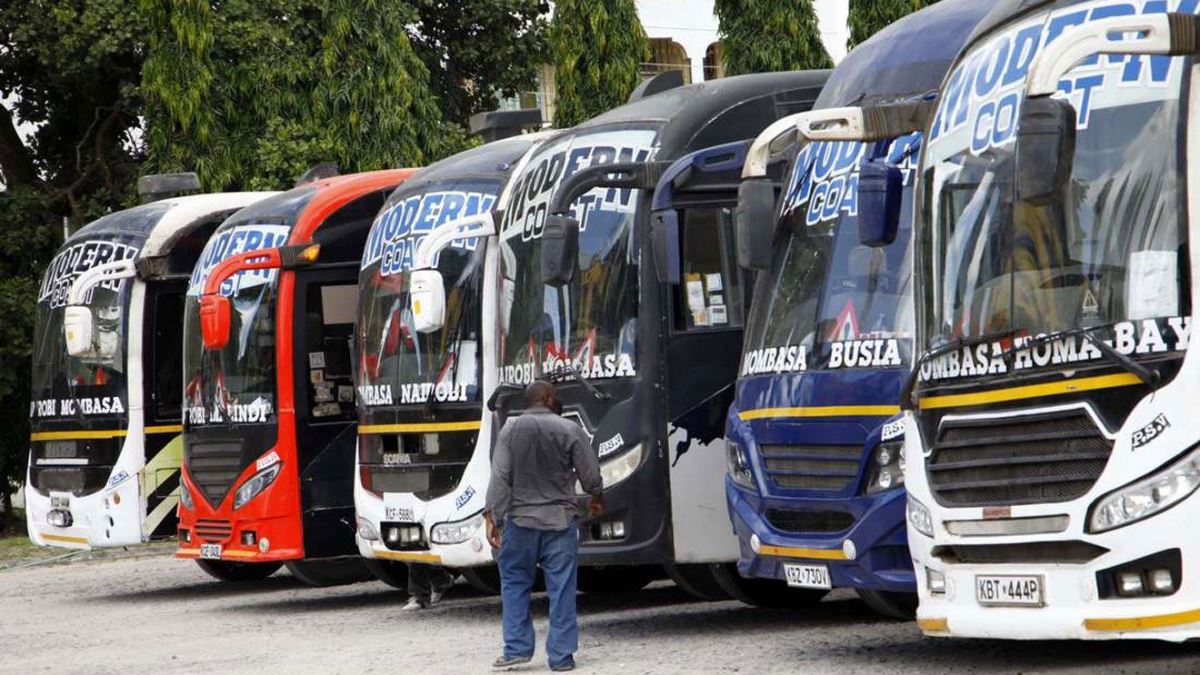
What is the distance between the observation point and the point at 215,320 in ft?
53.9

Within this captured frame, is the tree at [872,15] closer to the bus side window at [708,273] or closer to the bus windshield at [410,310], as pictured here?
the bus windshield at [410,310]

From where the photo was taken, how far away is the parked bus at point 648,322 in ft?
40.8

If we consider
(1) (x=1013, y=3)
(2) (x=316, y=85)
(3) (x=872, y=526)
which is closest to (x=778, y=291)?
(3) (x=872, y=526)

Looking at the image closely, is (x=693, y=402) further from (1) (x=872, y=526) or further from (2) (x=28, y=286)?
(2) (x=28, y=286)

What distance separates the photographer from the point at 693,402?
41.1 ft

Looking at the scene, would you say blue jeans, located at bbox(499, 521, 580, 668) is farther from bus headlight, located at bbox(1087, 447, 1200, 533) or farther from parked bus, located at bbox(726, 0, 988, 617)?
bus headlight, located at bbox(1087, 447, 1200, 533)

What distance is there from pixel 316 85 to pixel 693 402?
16231 mm

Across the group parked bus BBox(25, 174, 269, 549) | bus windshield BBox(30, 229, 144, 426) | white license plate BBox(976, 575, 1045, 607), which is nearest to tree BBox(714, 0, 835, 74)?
parked bus BBox(25, 174, 269, 549)

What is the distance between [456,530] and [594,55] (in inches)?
568

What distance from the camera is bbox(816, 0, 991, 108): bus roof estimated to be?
1099 centimetres

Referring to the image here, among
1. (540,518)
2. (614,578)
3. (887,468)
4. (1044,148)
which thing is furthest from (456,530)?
(1044,148)

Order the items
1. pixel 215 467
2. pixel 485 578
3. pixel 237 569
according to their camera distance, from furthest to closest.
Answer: pixel 237 569 < pixel 215 467 < pixel 485 578

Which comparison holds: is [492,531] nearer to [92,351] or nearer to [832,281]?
[832,281]

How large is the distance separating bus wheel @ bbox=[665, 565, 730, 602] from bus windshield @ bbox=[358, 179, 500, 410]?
75.4 inches
